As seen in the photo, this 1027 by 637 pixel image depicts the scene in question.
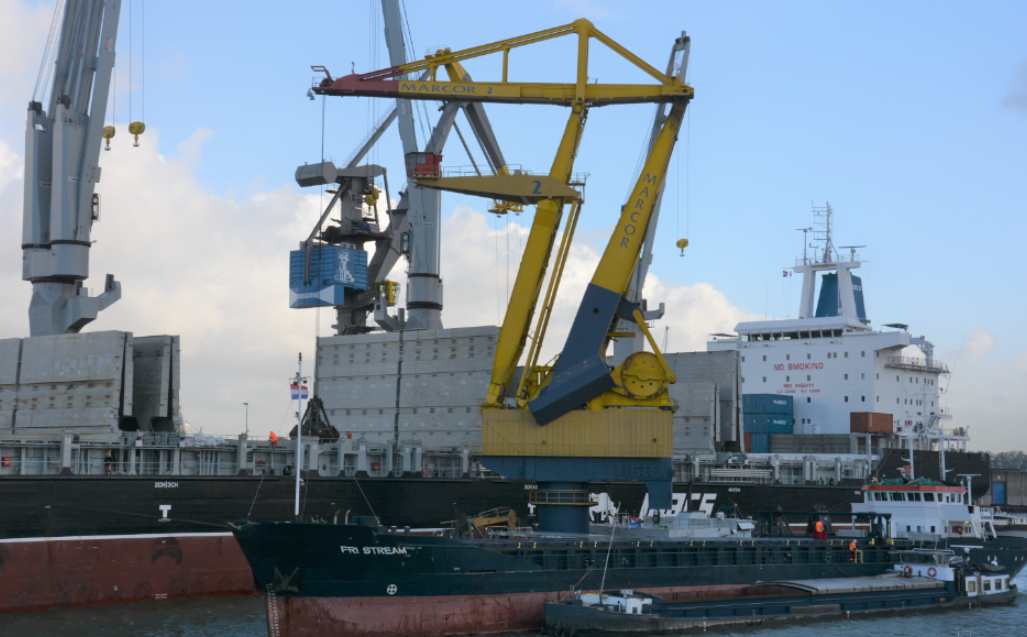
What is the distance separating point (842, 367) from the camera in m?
63.5

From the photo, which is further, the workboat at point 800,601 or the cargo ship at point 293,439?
the cargo ship at point 293,439

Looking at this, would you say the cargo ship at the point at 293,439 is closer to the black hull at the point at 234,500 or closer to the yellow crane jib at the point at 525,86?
the black hull at the point at 234,500

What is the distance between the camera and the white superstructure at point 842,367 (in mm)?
A: 62375

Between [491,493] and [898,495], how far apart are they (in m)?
15.0

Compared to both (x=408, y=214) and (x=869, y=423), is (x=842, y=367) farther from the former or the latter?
(x=408, y=214)

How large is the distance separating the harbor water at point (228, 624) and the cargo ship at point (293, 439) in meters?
0.89

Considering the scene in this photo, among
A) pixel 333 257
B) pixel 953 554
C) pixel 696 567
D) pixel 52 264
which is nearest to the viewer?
pixel 696 567

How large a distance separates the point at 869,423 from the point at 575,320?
36001 mm

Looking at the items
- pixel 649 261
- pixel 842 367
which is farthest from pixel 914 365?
pixel 649 261

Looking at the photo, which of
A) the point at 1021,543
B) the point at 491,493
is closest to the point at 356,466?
the point at 491,493

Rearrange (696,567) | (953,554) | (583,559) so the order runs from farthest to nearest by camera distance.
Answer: (953,554) → (696,567) → (583,559)

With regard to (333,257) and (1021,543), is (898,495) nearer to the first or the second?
(1021,543)

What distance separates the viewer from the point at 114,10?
4031 centimetres

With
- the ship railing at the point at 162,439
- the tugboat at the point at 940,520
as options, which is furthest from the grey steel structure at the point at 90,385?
the tugboat at the point at 940,520
